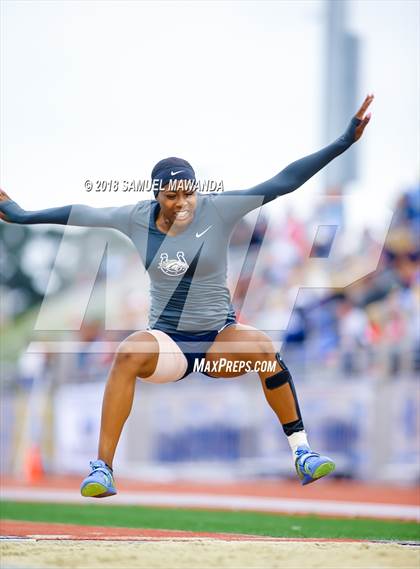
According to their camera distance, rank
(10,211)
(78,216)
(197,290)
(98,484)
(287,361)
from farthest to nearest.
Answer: (287,361) < (10,211) < (78,216) < (197,290) < (98,484)

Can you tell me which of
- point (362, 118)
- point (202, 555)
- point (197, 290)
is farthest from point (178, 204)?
point (202, 555)

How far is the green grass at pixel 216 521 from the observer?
8.23 metres

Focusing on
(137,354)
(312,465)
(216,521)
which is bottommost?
(312,465)

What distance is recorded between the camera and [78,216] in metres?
6.57

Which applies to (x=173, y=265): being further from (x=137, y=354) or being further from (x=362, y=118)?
(x=362, y=118)

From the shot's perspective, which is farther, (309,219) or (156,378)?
(309,219)

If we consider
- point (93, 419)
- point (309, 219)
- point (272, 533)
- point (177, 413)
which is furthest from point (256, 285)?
point (272, 533)

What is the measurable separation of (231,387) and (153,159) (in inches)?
310

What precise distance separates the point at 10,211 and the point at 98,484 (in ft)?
6.40

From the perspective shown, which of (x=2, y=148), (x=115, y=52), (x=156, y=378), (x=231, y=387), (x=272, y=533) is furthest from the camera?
(x=231, y=387)

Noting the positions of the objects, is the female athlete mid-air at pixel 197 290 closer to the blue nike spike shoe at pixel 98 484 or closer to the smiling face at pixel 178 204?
the smiling face at pixel 178 204

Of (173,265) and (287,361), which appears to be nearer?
(173,265)

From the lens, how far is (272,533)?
812cm

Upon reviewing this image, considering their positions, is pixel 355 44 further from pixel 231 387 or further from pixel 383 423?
pixel 231 387
